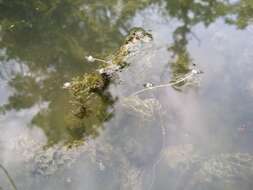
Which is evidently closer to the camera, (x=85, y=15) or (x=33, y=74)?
(x=33, y=74)

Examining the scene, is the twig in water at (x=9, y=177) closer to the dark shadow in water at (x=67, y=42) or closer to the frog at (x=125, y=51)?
the dark shadow in water at (x=67, y=42)

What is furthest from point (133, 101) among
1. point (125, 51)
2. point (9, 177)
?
point (9, 177)

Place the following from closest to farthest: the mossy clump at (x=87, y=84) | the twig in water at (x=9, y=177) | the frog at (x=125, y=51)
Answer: the twig in water at (x=9, y=177), the mossy clump at (x=87, y=84), the frog at (x=125, y=51)

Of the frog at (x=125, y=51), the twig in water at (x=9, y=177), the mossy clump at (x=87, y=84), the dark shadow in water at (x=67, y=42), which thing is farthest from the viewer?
the frog at (x=125, y=51)

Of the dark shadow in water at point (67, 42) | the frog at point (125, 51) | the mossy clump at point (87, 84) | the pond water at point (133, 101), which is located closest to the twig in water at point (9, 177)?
the pond water at point (133, 101)

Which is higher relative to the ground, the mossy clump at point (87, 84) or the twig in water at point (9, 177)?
the mossy clump at point (87, 84)

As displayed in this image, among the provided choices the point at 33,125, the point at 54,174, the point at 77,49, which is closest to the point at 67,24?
the point at 77,49

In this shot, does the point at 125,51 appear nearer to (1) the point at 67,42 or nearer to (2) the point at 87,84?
(2) the point at 87,84

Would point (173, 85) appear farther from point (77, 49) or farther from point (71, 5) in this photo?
point (71, 5)
